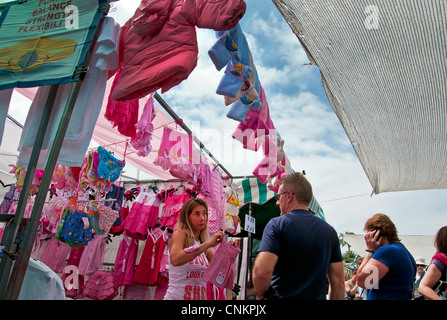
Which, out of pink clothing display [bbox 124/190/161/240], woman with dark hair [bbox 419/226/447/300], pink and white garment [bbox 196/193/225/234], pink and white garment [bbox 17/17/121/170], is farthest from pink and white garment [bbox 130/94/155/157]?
woman with dark hair [bbox 419/226/447/300]

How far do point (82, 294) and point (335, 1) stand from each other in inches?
231

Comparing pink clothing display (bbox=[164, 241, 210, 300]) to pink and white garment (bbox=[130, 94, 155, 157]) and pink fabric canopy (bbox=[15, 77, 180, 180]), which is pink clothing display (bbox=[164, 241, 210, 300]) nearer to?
pink and white garment (bbox=[130, 94, 155, 157])

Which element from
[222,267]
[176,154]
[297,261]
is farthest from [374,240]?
[176,154]

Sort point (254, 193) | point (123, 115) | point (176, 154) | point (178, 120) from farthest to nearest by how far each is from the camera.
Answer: point (254, 193) → point (176, 154) → point (178, 120) → point (123, 115)

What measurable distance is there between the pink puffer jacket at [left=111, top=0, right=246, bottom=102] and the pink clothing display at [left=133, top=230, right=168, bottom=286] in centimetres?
360

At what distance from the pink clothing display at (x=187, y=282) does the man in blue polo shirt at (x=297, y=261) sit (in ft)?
2.24

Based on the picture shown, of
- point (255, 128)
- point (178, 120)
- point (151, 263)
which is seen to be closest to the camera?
point (255, 128)

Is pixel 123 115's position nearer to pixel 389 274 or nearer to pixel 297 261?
pixel 297 261

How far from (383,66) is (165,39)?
1.99 m

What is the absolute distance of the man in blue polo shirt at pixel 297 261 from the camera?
1.50 metres

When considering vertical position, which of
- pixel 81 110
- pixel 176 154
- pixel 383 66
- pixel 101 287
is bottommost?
pixel 101 287

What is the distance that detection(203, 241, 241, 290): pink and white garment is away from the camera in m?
1.99

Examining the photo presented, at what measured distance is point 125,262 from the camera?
17.0 ft
